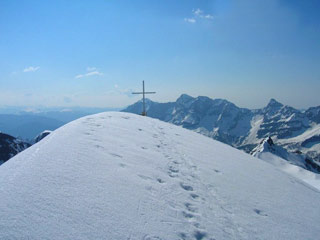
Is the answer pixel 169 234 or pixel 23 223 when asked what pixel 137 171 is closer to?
pixel 169 234

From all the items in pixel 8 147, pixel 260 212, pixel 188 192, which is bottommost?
pixel 8 147

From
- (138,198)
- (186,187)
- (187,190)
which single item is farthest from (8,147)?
(138,198)

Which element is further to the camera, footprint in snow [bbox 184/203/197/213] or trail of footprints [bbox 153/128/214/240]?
footprint in snow [bbox 184/203/197/213]

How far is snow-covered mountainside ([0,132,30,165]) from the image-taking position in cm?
8539

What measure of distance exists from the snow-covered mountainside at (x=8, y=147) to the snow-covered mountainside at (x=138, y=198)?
91.1 metres

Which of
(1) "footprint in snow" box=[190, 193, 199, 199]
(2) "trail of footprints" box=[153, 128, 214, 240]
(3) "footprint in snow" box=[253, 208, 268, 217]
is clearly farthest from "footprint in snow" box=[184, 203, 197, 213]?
(3) "footprint in snow" box=[253, 208, 268, 217]

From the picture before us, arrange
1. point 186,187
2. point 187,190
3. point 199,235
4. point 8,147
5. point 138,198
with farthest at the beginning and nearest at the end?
point 8,147
point 186,187
point 187,190
point 138,198
point 199,235

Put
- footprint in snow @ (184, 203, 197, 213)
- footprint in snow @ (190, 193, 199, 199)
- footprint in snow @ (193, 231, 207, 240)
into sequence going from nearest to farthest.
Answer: footprint in snow @ (193, 231, 207, 240) → footprint in snow @ (184, 203, 197, 213) → footprint in snow @ (190, 193, 199, 199)

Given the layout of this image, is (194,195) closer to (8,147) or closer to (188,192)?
(188,192)

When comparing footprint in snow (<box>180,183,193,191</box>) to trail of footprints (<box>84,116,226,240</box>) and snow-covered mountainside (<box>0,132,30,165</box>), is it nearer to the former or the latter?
trail of footprints (<box>84,116,226,240</box>)

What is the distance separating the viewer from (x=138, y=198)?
6375 mm

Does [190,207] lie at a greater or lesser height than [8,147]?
greater

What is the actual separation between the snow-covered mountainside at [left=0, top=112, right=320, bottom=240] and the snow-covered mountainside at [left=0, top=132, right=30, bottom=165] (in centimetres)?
9107

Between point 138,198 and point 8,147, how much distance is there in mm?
103858
